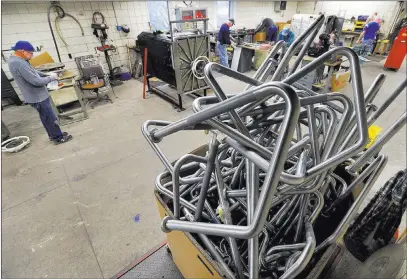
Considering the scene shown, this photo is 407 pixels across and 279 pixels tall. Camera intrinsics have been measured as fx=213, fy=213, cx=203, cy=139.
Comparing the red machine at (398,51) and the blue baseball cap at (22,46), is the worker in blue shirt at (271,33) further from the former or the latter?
the blue baseball cap at (22,46)

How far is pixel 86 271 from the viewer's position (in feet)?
5.22

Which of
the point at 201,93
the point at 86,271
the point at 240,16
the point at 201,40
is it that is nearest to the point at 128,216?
the point at 86,271

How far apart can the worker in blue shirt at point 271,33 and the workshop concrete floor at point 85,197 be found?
4143mm

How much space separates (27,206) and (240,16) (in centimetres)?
752

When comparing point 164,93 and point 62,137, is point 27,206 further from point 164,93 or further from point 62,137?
point 164,93

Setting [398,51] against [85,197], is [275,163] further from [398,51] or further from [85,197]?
[398,51]

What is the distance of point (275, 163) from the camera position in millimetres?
474

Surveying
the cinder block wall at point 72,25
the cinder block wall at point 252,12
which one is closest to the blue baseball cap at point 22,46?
the cinder block wall at point 72,25

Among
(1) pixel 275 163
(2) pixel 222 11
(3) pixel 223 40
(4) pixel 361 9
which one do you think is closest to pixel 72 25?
(3) pixel 223 40

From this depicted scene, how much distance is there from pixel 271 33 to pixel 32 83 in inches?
239

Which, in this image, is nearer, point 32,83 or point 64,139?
point 32,83

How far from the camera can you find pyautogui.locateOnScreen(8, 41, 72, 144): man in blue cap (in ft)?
7.93

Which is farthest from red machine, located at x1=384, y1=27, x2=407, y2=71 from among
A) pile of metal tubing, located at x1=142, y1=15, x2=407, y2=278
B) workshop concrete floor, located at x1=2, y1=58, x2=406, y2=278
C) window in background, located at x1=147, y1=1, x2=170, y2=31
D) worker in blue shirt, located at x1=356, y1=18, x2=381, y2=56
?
pile of metal tubing, located at x1=142, y1=15, x2=407, y2=278

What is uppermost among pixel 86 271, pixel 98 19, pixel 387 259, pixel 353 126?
pixel 98 19
